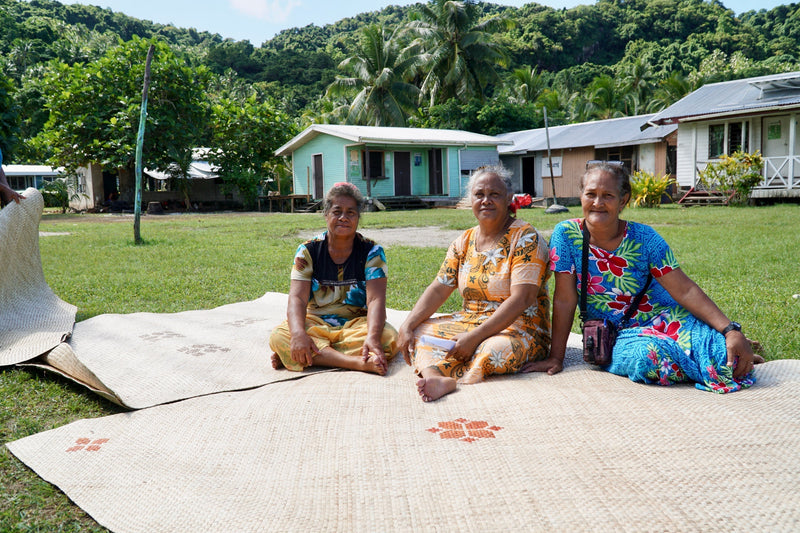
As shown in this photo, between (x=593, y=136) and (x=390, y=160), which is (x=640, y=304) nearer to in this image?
(x=390, y=160)

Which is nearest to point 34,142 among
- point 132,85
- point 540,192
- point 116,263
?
point 132,85

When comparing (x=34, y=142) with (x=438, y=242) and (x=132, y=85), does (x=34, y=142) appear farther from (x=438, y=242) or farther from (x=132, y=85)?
(x=438, y=242)

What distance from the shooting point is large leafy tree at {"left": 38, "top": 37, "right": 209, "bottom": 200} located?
21.6m

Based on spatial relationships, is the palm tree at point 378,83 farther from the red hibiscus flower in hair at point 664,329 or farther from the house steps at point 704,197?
the red hibiscus flower in hair at point 664,329

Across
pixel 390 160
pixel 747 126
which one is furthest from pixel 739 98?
pixel 390 160

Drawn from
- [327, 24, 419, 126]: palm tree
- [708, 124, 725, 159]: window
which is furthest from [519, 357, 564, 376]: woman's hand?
[327, 24, 419, 126]: palm tree

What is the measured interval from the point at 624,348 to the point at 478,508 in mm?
1420

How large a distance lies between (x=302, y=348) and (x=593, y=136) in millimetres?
23051

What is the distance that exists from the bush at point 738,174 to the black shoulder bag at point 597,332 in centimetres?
1592

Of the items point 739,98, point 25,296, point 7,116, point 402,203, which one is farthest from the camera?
point 402,203

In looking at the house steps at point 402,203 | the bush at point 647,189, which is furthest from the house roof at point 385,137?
the bush at point 647,189

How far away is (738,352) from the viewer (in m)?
2.69

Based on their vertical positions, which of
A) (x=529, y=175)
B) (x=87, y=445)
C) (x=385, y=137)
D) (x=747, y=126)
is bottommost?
(x=87, y=445)

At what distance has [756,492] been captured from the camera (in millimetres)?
1880
